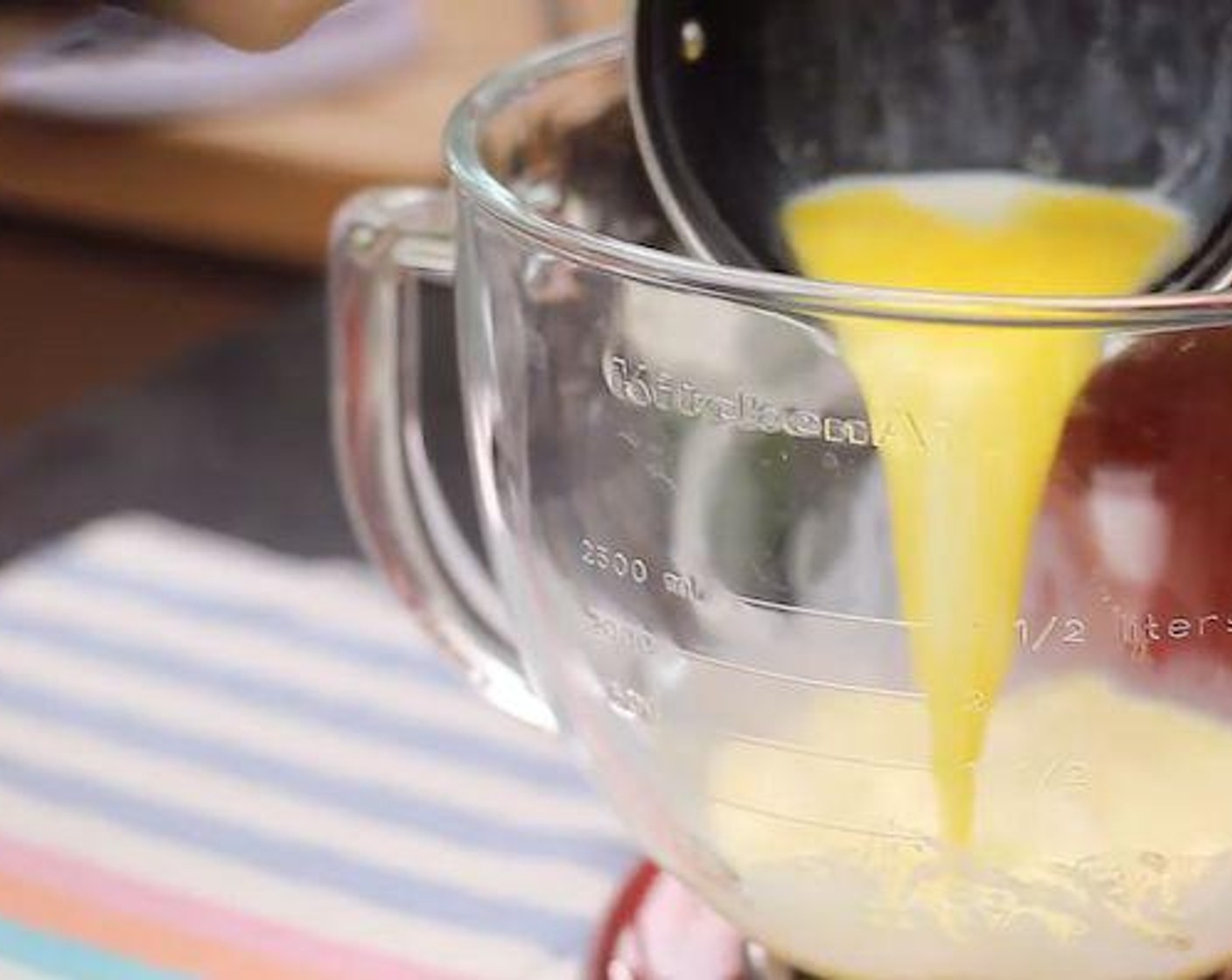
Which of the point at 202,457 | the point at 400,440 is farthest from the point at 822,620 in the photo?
the point at 202,457

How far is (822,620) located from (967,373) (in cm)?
7

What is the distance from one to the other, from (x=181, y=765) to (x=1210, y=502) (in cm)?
28

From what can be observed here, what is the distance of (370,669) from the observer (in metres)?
0.61

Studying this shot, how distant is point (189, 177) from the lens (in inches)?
38.1

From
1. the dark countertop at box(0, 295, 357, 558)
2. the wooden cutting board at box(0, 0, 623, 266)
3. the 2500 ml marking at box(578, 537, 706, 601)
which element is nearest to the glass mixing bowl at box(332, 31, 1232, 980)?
the 2500 ml marking at box(578, 537, 706, 601)

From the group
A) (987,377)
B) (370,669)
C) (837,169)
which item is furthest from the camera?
(370,669)

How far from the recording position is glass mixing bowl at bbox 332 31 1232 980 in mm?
397

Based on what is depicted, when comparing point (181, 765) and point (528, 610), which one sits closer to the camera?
point (528, 610)

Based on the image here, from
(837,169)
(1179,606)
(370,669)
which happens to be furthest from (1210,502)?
(370,669)

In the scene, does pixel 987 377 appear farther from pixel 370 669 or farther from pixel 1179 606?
pixel 370 669

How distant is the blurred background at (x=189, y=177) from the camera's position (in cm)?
94

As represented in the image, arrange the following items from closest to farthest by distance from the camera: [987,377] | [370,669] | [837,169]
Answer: [987,377], [837,169], [370,669]

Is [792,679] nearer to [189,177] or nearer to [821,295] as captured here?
[821,295]

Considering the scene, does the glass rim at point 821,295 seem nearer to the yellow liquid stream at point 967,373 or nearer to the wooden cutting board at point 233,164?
the yellow liquid stream at point 967,373
